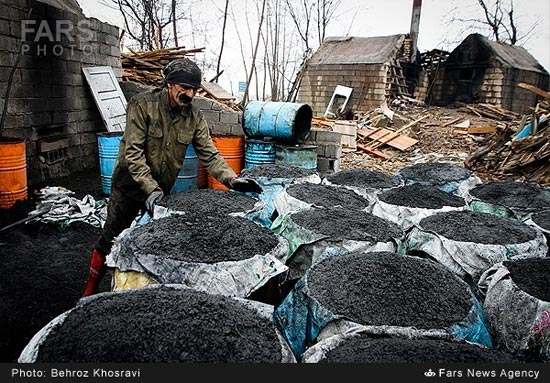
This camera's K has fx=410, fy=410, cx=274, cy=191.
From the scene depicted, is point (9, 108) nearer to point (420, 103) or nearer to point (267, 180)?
point (267, 180)

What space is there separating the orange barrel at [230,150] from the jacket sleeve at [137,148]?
263 cm

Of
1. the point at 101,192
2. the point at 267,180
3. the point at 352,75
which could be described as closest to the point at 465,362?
the point at 267,180

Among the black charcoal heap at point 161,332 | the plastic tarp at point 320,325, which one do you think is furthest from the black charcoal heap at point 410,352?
the black charcoal heap at point 161,332

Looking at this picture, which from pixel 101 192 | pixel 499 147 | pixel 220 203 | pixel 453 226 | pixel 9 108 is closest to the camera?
pixel 453 226

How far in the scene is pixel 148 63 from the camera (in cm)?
727

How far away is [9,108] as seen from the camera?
4.84 meters

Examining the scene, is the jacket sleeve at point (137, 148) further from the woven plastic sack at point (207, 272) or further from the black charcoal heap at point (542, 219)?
the black charcoal heap at point (542, 219)

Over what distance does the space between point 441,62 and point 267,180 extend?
1635 centimetres

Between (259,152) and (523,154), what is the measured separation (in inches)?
188

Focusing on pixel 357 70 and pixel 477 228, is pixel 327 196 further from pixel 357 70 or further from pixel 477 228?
pixel 357 70

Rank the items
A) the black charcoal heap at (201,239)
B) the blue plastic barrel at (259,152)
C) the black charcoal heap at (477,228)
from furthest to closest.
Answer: the blue plastic barrel at (259,152) < the black charcoal heap at (477,228) < the black charcoal heap at (201,239)

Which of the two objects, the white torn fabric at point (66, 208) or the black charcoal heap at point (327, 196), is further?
the white torn fabric at point (66, 208)

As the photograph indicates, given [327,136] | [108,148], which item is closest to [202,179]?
[108,148]

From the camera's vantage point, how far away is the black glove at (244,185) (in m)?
2.98
